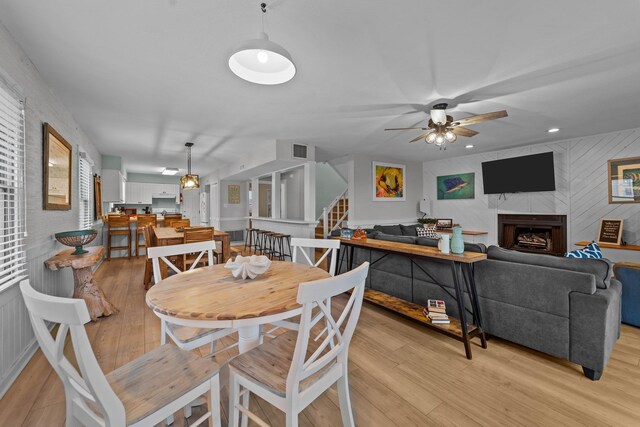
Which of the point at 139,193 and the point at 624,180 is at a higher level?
the point at 139,193

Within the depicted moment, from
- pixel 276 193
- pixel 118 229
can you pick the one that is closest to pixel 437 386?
pixel 276 193

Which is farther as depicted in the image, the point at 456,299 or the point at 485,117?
the point at 485,117

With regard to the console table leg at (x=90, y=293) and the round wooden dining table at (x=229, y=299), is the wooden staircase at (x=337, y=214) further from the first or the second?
the round wooden dining table at (x=229, y=299)

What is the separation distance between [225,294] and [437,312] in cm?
202

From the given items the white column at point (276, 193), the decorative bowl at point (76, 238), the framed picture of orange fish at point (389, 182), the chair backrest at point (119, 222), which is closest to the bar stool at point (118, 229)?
the chair backrest at point (119, 222)

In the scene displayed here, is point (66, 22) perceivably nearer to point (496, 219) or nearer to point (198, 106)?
point (198, 106)

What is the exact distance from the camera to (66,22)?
177cm

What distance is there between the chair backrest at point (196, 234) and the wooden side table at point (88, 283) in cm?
96

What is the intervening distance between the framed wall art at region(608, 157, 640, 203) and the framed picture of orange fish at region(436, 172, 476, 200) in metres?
2.21

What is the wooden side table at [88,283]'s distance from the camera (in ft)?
8.55

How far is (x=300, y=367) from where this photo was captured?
1.07 metres

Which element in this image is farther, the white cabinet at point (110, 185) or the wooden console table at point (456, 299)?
the white cabinet at point (110, 185)

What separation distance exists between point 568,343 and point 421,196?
5.58 meters

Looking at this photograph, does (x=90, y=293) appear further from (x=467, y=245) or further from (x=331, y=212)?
(x=331, y=212)
